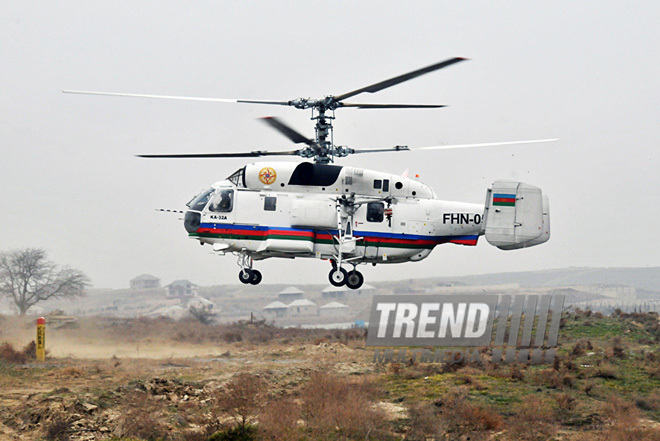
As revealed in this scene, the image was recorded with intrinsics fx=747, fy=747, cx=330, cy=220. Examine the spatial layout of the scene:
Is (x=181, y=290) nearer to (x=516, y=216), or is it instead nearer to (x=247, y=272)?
(x=247, y=272)

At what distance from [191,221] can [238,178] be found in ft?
6.78

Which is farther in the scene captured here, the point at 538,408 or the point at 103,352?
the point at 103,352

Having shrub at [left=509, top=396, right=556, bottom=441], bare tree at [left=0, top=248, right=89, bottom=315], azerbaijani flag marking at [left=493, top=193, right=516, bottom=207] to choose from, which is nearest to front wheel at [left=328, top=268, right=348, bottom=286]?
azerbaijani flag marking at [left=493, top=193, right=516, bottom=207]

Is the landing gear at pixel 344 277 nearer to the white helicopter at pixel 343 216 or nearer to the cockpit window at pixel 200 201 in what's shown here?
the white helicopter at pixel 343 216

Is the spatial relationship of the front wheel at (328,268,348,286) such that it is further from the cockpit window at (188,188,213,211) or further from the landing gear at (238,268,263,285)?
the cockpit window at (188,188,213,211)

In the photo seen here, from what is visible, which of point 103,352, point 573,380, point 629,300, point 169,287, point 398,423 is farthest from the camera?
point 629,300

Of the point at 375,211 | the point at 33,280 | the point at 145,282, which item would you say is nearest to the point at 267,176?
the point at 375,211

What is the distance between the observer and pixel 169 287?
75.2 meters

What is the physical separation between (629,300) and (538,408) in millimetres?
67292

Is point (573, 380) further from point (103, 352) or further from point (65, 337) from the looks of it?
point (65, 337)

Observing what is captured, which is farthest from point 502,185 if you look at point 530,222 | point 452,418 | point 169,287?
point 169,287

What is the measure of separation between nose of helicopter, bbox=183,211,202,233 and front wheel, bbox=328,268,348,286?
460cm

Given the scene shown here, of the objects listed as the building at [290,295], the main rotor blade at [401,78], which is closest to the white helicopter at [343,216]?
the main rotor blade at [401,78]

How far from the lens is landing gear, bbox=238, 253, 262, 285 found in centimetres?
2455
